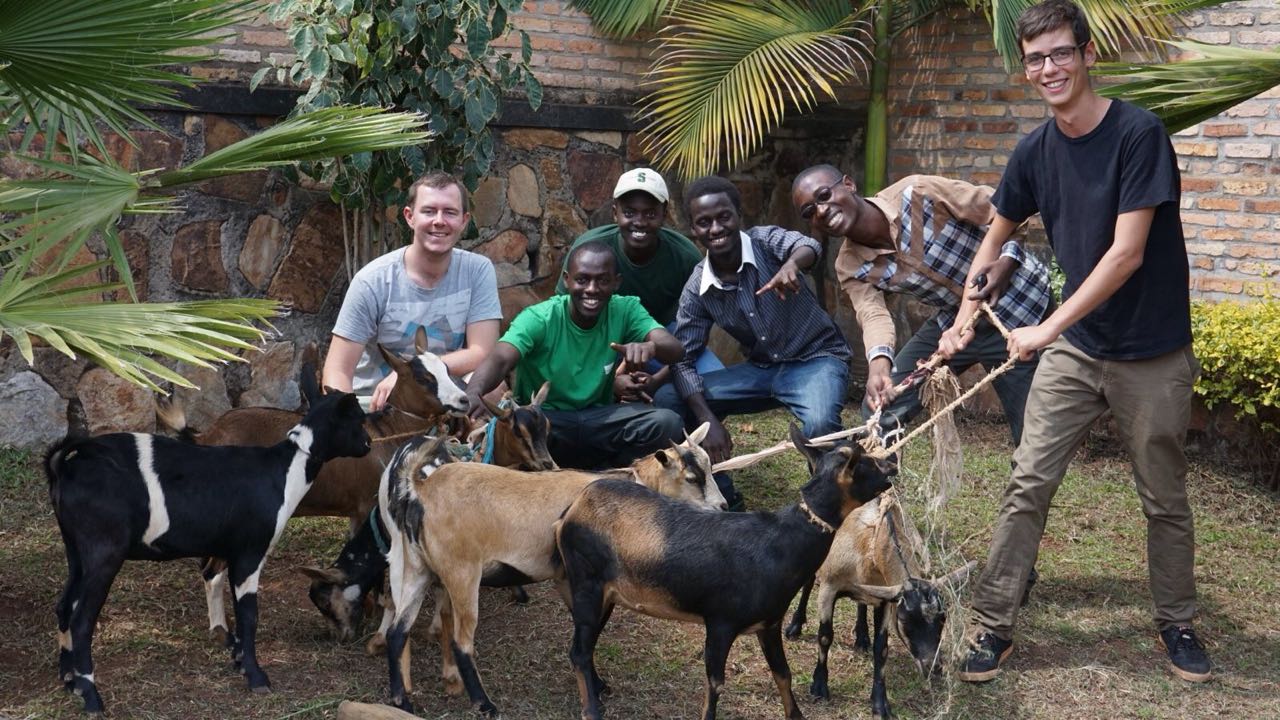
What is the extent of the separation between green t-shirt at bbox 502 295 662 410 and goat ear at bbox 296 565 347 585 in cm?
168

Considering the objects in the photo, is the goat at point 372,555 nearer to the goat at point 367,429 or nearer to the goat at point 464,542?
the goat at point 367,429

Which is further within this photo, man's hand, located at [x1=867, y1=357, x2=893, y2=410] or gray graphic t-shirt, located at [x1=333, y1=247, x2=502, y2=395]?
gray graphic t-shirt, located at [x1=333, y1=247, x2=502, y2=395]

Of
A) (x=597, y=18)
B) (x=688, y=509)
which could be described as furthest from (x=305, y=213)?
(x=688, y=509)

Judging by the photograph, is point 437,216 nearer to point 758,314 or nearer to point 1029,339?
point 758,314

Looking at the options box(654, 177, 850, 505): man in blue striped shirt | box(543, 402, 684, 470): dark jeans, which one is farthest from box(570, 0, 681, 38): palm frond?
box(543, 402, 684, 470): dark jeans

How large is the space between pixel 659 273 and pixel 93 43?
350 centimetres

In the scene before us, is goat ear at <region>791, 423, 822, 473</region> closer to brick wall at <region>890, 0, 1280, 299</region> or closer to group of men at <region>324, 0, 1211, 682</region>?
group of men at <region>324, 0, 1211, 682</region>

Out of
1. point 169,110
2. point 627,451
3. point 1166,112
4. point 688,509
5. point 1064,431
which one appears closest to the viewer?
point 688,509

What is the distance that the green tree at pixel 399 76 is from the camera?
7.39m

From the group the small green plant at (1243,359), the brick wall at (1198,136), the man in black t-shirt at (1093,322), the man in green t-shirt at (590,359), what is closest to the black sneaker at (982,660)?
the man in black t-shirt at (1093,322)

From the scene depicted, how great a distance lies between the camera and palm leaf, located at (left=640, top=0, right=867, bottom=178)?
8992mm

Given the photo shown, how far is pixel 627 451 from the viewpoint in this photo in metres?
6.96

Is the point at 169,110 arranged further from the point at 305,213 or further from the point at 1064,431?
the point at 1064,431

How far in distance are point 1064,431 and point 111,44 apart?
13.8 ft
